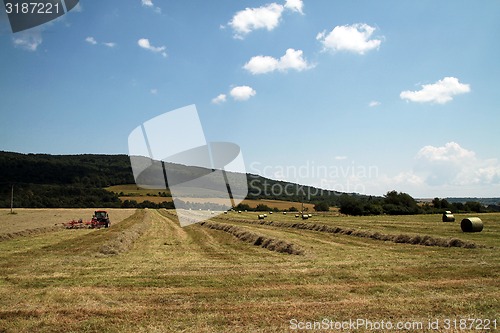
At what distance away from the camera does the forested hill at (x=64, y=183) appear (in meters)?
104

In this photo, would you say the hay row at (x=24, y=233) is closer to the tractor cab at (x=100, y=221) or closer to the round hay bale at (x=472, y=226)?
the tractor cab at (x=100, y=221)

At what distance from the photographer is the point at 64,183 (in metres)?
117

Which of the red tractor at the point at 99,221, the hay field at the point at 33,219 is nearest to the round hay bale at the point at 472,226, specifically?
the red tractor at the point at 99,221

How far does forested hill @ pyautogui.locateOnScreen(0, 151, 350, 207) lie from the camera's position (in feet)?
343

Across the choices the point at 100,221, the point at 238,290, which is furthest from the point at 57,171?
the point at 238,290

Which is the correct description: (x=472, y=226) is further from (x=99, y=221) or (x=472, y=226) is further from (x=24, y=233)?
(x=24, y=233)

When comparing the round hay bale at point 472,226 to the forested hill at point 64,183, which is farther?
the forested hill at point 64,183

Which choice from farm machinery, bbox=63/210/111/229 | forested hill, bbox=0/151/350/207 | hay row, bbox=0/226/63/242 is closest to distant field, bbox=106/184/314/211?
forested hill, bbox=0/151/350/207

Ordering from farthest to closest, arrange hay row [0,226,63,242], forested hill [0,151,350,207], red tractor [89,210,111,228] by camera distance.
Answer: forested hill [0,151,350,207] < red tractor [89,210,111,228] < hay row [0,226,63,242]

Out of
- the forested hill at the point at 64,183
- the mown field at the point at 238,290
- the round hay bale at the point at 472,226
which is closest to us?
the mown field at the point at 238,290

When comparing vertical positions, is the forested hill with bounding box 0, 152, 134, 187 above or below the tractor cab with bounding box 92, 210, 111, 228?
above

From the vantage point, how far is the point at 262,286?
10867 mm

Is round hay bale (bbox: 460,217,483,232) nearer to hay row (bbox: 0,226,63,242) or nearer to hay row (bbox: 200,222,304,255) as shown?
hay row (bbox: 200,222,304,255)

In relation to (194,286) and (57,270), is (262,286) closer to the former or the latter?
(194,286)
